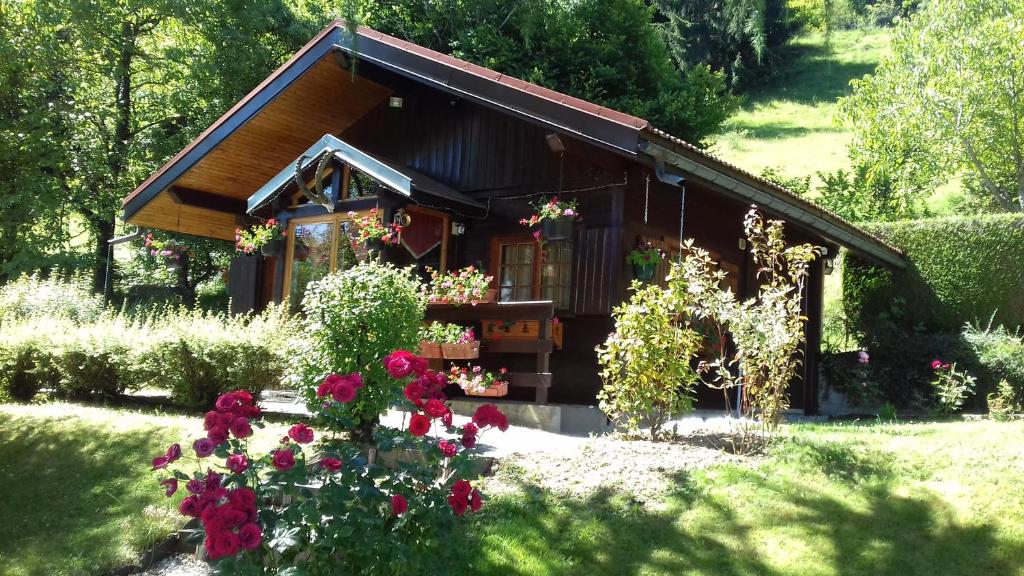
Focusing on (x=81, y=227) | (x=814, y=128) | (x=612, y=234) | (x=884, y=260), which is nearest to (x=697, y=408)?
(x=612, y=234)

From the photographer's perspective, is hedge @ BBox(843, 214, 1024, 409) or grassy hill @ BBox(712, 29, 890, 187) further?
grassy hill @ BBox(712, 29, 890, 187)

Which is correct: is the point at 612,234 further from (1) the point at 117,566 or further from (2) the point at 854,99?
(2) the point at 854,99

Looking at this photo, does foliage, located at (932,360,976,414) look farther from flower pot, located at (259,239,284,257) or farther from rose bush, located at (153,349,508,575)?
flower pot, located at (259,239,284,257)

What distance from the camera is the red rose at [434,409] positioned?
3914 millimetres

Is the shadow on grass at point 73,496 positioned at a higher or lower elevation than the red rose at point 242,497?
lower

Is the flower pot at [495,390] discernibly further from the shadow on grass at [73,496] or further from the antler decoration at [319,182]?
the antler decoration at [319,182]

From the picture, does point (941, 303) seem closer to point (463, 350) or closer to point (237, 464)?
point (463, 350)

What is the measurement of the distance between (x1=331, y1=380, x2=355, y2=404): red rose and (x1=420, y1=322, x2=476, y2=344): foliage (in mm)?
5022

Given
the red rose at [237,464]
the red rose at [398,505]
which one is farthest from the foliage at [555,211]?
the red rose at [237,464]

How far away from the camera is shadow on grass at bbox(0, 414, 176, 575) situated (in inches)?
203

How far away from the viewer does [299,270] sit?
37.6ft

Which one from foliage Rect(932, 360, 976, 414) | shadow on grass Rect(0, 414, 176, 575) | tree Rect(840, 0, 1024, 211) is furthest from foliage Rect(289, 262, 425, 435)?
tree Rect(840, 0, 1024, 211)

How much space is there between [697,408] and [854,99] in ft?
49.2

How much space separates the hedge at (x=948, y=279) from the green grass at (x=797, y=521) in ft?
27.8
